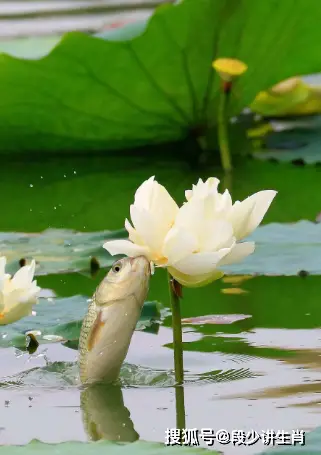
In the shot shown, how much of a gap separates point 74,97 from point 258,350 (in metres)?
1.86

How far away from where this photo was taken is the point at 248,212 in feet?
5.18

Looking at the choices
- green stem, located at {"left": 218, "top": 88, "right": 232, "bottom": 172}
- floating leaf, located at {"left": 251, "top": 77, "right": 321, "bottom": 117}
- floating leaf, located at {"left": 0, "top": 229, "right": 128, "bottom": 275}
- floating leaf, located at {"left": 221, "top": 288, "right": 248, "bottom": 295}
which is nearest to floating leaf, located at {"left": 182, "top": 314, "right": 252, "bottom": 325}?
floating leaf, located at {"left": 221, "top": 288, "right": 248, "bottom": 295}

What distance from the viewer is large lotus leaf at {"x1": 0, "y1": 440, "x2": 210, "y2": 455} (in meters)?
1.30

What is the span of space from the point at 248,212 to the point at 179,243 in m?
0.11

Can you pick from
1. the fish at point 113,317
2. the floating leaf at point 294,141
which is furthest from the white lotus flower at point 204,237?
the floating leaf at point 294,141

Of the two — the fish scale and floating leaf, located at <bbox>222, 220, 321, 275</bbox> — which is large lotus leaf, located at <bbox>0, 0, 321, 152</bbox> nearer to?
floating leaf, located at <bbox>222, 220, 321, 275</bbox>

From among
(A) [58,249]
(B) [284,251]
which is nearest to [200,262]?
(B) [284,251]

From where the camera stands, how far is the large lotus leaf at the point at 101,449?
4.26 feet

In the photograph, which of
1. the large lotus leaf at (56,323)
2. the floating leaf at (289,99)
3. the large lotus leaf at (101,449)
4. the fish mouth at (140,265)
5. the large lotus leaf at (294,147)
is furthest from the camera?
the floating leaf at (289,99)

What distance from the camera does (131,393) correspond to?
5.63ft

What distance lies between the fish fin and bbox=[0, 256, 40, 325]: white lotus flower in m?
0.10

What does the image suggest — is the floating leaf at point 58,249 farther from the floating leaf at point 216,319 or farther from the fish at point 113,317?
the fish at point 113,317

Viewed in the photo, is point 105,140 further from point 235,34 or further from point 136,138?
point 235,34

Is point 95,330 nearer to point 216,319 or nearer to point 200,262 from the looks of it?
point 200,262
